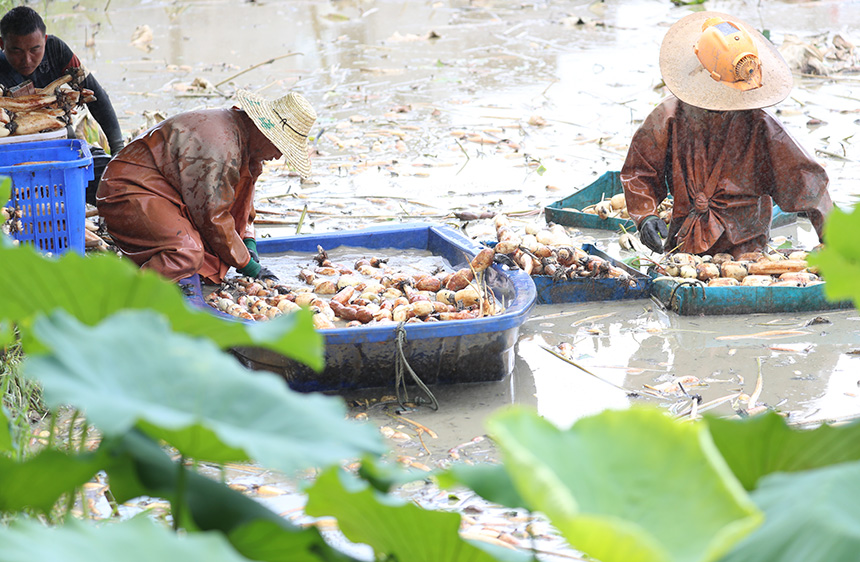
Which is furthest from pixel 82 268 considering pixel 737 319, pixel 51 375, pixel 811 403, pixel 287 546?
pixel 737 319

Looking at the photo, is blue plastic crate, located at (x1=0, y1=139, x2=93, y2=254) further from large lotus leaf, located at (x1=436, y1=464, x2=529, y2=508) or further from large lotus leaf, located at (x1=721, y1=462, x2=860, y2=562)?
large lotus leaf, located at (x1=721, y1=462, x2=860, y2=562)

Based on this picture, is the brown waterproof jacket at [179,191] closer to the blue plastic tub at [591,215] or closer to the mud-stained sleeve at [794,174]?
the blue plastic tub at [591,215]

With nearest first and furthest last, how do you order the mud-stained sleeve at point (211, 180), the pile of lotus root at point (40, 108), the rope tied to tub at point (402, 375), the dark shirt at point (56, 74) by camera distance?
the rope tied to tub at point (402, 375) < the mud-stained sleeve at point (211, 180) < the pile of lotus root at point (40, 108) < the dark shirt at point (56, 74)

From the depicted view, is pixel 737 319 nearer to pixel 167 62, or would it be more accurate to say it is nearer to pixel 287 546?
pixel 287 546

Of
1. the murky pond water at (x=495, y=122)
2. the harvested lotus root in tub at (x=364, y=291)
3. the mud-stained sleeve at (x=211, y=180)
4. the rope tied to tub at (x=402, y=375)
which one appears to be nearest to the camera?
the rope tied to tub at (x=402, y=375)

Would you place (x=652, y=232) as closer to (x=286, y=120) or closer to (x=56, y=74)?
(x=286, y=120)

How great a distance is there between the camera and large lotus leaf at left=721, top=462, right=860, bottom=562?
0.63m

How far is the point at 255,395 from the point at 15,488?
0.32m

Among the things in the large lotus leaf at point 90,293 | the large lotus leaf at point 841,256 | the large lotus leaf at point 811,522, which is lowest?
the large lotus leaf at point 811,522

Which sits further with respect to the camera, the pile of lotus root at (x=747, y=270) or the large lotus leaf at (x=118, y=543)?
the pile of lotus root at (x=747, y=270)

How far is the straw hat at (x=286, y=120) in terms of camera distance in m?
4.02

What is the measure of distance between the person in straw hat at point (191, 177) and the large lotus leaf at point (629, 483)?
11.3 feet

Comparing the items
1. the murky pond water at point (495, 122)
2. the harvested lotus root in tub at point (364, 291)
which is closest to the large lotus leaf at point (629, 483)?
the murky pond water at point (495, 122)

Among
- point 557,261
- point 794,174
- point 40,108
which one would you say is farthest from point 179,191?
point 794,174
